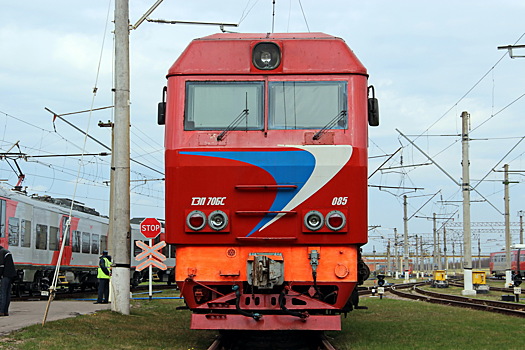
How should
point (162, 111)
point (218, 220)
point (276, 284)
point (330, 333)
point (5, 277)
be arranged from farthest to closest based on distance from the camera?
point (5, 277), point (330, 333), point (162, 111), point (218, 220), point (276, 284)

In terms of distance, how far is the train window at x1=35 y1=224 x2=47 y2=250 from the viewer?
2578 centimetres

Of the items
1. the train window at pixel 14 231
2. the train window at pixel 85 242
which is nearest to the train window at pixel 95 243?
the train window at pixel 85 242

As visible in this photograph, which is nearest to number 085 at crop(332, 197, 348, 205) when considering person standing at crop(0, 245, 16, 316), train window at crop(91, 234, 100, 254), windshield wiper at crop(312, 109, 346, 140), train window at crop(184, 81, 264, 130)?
windshield wiper at crop(312, 109, 346, 140)

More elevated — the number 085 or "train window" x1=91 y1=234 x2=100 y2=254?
the number 085

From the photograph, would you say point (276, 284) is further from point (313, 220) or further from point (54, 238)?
point (54, 238)

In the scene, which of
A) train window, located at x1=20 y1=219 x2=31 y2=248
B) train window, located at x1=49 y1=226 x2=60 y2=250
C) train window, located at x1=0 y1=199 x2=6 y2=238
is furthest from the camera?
train window, located at x1=49 y1=226 x2=60 y2=250

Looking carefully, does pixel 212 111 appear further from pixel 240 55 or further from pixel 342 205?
pixel 342 205

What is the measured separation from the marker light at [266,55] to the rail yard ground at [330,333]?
13.6 ft

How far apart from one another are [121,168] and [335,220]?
6.97m

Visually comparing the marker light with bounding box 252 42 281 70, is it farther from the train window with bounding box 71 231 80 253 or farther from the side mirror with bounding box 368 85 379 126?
the train window with bounding box 71 231 80 253

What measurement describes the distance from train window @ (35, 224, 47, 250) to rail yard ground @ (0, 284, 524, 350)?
8138 millimetres

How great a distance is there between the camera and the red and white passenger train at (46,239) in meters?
23.4

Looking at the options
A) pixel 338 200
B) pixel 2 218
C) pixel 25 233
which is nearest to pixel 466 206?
pixel 25 233

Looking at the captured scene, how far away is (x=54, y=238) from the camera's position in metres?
27.7
